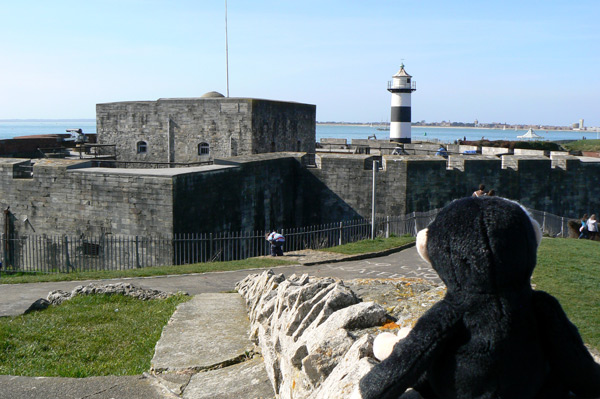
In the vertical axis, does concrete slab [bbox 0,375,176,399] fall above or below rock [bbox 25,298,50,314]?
above

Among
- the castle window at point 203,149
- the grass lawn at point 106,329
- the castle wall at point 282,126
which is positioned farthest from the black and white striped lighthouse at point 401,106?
the grass lawn at point 106,329

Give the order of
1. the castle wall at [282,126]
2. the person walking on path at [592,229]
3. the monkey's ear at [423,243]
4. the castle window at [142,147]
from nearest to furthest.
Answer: the monkey's ear at [423,243] < the person walking on path at [592,229] < the castle wall at [282,126] < the castle window at [142,147]

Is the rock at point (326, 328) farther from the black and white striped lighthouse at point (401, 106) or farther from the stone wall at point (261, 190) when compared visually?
the black and white striped lighthouse at point (401, 106)

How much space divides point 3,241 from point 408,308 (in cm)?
1470

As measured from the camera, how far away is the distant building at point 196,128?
2383 centimetres

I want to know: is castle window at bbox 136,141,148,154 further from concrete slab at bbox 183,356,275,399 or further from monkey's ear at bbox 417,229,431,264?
monkey's ear at bbox 417,229,431,264

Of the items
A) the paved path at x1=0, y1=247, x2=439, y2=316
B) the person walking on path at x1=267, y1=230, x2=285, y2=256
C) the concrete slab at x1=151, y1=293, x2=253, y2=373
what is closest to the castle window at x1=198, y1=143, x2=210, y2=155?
the person walking on path at x1=267, y1=230, x2=285, y2=256

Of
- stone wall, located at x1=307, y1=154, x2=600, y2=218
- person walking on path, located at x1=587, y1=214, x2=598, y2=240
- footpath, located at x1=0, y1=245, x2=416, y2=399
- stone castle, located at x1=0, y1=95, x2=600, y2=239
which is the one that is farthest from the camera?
stone wall, located at x1=307, y1=154, x2=600, y2=218

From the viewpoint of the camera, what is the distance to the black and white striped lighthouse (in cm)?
3966

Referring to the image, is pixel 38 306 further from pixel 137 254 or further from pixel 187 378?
pixel 137 254

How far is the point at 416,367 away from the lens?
2291mm

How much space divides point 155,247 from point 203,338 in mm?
8858

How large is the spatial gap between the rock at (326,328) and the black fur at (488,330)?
560 millimetres

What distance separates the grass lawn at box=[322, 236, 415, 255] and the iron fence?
1.01m
